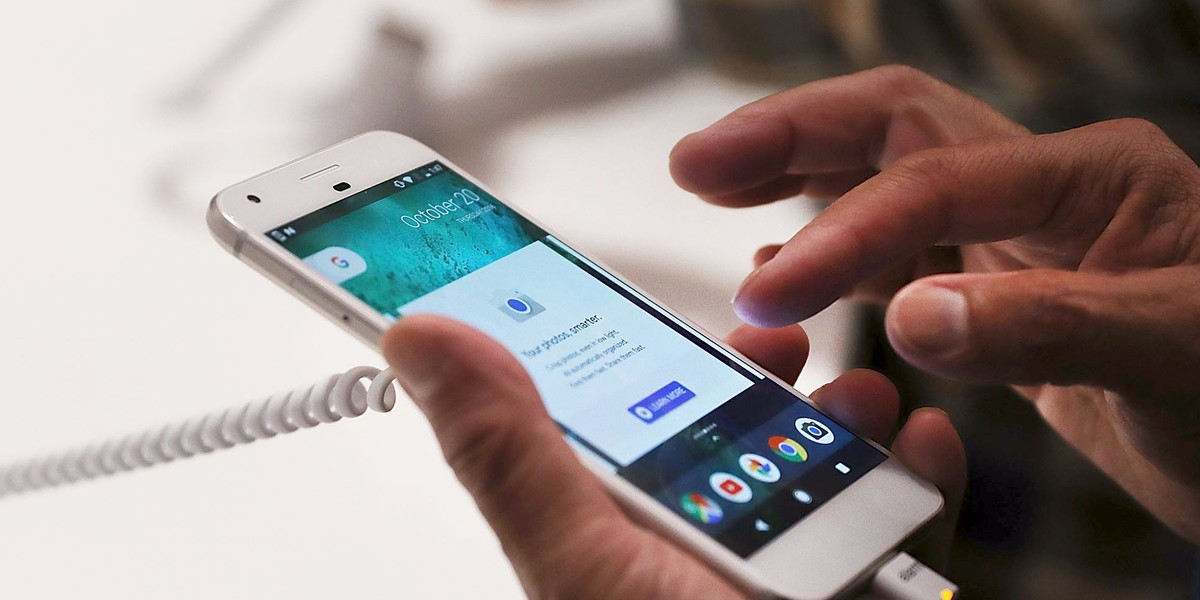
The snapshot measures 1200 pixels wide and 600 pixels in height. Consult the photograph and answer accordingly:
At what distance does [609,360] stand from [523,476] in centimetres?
15

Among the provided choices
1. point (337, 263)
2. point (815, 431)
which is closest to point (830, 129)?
point (815, 431)

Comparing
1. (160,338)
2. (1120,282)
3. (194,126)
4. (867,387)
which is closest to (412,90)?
(194,126)

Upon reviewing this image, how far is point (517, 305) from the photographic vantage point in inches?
23.7

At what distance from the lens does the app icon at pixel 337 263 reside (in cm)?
57

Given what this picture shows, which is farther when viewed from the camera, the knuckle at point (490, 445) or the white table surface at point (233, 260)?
the white table surface at point (233, 260)

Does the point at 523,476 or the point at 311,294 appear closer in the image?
the point at 523,476

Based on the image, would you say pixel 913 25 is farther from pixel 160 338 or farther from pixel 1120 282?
pixel 160 338

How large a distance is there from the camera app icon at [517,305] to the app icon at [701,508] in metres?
0.14

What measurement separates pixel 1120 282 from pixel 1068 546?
1.68ft

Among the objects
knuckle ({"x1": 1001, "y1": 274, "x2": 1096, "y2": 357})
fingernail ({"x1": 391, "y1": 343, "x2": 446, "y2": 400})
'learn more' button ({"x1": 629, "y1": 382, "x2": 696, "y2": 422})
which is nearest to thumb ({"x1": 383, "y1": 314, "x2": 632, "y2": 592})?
fingernail ({"x1": 391, "y1": 343, "x2": 446, "y2": 400})

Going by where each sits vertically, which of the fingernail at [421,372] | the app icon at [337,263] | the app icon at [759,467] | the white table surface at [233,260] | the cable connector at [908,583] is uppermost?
the fingernail at [421,372]

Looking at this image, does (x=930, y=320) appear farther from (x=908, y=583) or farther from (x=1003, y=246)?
(x=1003, y=246)

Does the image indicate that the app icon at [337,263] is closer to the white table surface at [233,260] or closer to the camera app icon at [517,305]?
the camera app icon at [517,305]

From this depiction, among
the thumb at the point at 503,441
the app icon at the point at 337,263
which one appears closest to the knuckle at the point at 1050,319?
the thumb at the point at 503,441
